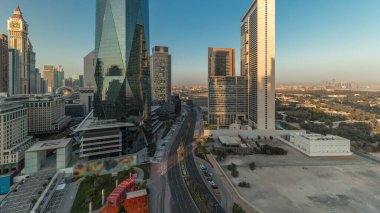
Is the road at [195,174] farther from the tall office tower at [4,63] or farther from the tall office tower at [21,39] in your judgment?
the tall office tower at [21,39]

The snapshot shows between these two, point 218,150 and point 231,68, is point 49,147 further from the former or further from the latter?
point 231,68

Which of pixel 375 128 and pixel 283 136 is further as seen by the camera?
pixel 375 128

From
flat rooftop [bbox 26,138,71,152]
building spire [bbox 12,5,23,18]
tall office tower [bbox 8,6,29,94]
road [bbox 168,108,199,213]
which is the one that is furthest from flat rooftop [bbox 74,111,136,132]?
building spire [bbox 12,5,23,18]

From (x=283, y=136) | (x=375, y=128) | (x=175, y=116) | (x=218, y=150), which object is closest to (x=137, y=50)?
(x=218, y=150)

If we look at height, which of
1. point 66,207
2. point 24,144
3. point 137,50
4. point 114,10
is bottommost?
point 66,207

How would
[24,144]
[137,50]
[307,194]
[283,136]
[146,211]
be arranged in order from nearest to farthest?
[146,211] → [307,194] → [24,144] → [137,50] → [283,136]

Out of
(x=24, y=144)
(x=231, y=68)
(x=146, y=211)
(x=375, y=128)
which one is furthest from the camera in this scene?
(x=231, y=68)

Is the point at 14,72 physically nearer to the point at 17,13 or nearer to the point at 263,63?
the point at 17,13

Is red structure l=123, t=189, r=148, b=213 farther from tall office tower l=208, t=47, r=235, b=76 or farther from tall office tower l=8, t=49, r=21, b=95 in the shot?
tall office tower l=8, t=49, r=21, b=95
